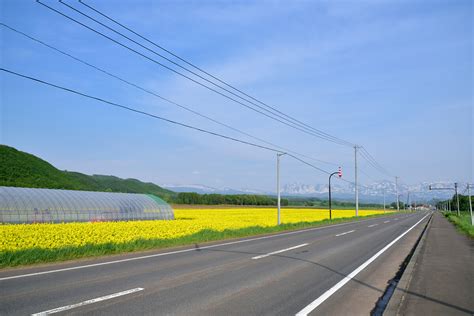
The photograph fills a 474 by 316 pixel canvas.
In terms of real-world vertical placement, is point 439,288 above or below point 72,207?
below

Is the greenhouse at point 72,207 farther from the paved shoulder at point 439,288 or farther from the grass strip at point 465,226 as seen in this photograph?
the grass strip at point 465,226

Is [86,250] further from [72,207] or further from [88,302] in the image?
[72,207]

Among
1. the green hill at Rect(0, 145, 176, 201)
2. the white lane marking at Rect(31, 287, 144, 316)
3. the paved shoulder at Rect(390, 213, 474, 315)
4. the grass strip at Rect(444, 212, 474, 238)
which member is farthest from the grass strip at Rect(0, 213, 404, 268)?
the green hill at Rect(0, 145, 176, 201)

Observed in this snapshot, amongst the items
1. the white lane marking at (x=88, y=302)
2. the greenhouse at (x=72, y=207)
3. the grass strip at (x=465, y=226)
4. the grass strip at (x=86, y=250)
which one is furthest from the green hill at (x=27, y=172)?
the white lane marking at (x=88, y=302)

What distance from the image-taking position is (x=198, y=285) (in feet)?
27.5

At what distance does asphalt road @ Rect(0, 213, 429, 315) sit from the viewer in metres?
6.58

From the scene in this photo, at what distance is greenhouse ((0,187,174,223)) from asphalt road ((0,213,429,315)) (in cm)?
1701

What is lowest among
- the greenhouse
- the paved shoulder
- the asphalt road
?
the asphalt road

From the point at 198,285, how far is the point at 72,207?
25.9 m

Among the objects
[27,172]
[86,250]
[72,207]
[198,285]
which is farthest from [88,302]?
[27,172]

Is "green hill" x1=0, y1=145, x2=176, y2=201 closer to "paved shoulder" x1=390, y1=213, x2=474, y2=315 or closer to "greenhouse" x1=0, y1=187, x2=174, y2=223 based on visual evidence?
"greenhouse" x1=0, y1=187, x2=174, y2=223

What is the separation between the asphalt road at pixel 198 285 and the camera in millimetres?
6578

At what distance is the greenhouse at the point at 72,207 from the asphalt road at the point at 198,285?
669 inches

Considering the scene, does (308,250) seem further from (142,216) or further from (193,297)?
(142,216)
